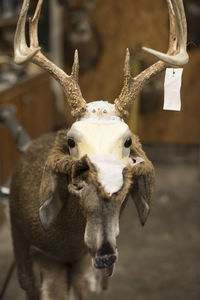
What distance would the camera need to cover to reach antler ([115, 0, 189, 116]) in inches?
41.6

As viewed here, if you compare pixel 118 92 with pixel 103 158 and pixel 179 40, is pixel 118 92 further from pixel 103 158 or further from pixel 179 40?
pixel 103 158

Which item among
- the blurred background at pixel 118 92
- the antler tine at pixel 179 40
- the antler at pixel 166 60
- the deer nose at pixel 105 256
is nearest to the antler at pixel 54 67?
the antler at pixel 166 60

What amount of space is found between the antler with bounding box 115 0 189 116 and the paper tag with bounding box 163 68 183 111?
38 mm

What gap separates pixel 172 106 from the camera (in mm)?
1229

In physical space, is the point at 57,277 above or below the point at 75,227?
below

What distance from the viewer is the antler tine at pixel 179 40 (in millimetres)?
1038

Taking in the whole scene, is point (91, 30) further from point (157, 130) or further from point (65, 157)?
point (65, 157)

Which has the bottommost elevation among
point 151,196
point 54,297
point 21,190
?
point 54,297

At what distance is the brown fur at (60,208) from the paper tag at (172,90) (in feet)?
0.62

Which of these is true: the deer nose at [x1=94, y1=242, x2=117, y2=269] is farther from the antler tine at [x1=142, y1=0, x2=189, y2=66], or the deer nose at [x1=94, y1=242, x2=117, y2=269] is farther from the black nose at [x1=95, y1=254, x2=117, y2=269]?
the antler tine at [x1=142, y1=0, x2=189, y2=66]

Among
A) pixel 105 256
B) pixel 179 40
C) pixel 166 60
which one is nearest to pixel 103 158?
pixel 105 256

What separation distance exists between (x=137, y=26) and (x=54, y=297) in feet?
9.97

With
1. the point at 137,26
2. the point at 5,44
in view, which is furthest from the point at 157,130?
the point at 5,44

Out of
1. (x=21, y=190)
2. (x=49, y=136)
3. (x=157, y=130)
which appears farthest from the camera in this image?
(x=157, y=130)
